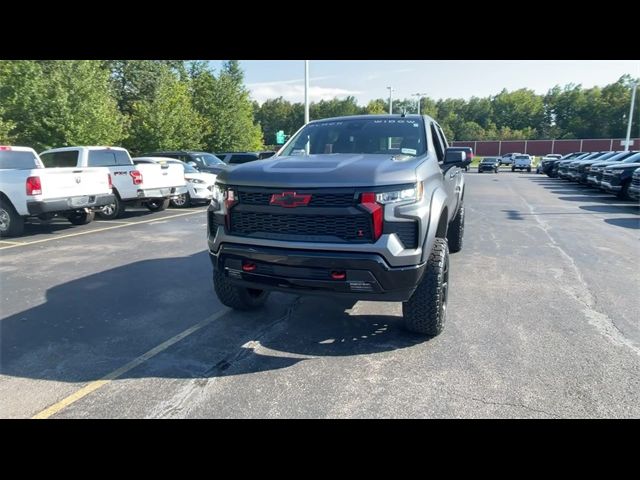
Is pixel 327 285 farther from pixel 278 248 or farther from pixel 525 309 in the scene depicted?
pixel 525 309

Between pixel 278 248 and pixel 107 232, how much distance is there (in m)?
7.45

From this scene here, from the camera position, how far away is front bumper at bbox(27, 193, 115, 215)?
A: 8.30 meters

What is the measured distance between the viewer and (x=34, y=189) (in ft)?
26.9

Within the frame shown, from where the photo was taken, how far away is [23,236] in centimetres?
880

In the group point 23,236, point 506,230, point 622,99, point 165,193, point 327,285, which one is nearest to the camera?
point 327,285

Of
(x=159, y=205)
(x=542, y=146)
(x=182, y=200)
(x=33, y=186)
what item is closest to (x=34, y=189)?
(x=33, y=186)

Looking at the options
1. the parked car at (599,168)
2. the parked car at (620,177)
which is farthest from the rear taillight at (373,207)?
the parked car at (599,168)

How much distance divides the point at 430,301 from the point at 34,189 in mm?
8188

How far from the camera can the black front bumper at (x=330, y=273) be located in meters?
3.10

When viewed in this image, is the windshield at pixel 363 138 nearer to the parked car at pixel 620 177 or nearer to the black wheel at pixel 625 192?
the parked car at pixel 620 177

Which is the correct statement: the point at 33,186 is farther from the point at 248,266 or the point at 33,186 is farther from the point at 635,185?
the point at 635,185

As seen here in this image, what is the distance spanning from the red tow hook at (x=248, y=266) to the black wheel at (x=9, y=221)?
24.4 feet

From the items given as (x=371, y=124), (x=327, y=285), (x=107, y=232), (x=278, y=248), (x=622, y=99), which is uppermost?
(x=622, y=99)
